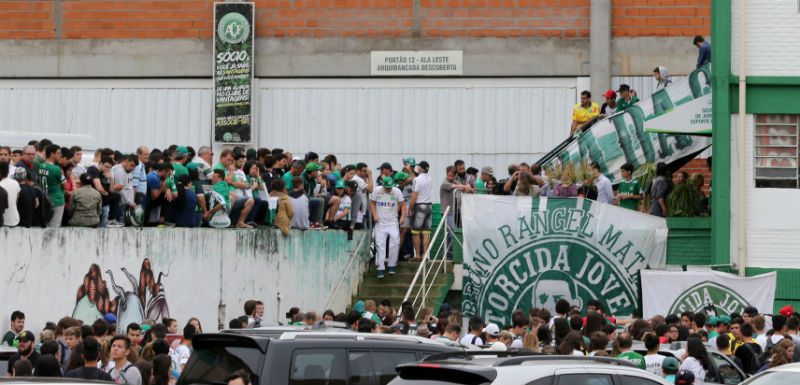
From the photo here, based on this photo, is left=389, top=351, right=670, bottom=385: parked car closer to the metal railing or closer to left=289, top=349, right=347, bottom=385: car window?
left=289, top=349, right=347, bottom=385: car window

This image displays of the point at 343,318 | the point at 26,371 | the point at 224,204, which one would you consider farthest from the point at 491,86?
the point at 26,371

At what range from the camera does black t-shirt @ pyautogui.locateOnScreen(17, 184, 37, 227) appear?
62.9 ft

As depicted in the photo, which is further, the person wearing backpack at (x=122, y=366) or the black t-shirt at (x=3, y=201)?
the black t-shirt at (x=3, y=201)

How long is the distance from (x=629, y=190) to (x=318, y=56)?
10.1m

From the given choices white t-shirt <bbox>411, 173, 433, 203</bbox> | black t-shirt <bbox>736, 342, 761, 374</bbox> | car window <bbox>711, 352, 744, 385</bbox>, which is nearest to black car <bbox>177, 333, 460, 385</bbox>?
car window <bbox>711, 352, 744, 385</bbox>

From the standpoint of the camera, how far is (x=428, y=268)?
27.1m

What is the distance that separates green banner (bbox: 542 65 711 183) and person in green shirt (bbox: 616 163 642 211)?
0.80 m

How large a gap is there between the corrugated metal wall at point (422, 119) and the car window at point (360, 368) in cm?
2135

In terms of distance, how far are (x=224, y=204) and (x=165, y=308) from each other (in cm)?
188

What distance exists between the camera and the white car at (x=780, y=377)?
12.3 meters

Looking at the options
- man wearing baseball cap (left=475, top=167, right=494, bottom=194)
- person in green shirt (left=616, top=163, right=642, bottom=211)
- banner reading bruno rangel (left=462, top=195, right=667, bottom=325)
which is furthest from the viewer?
man wearing baseball cap (left=475, top=167, right=494, bottom=194)

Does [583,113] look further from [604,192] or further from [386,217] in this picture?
[386,217]

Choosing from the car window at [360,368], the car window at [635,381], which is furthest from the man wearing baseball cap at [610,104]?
the car window at [635,381]

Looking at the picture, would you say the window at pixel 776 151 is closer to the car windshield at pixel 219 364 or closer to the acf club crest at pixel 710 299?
the acf club crest at pixel 710 299
